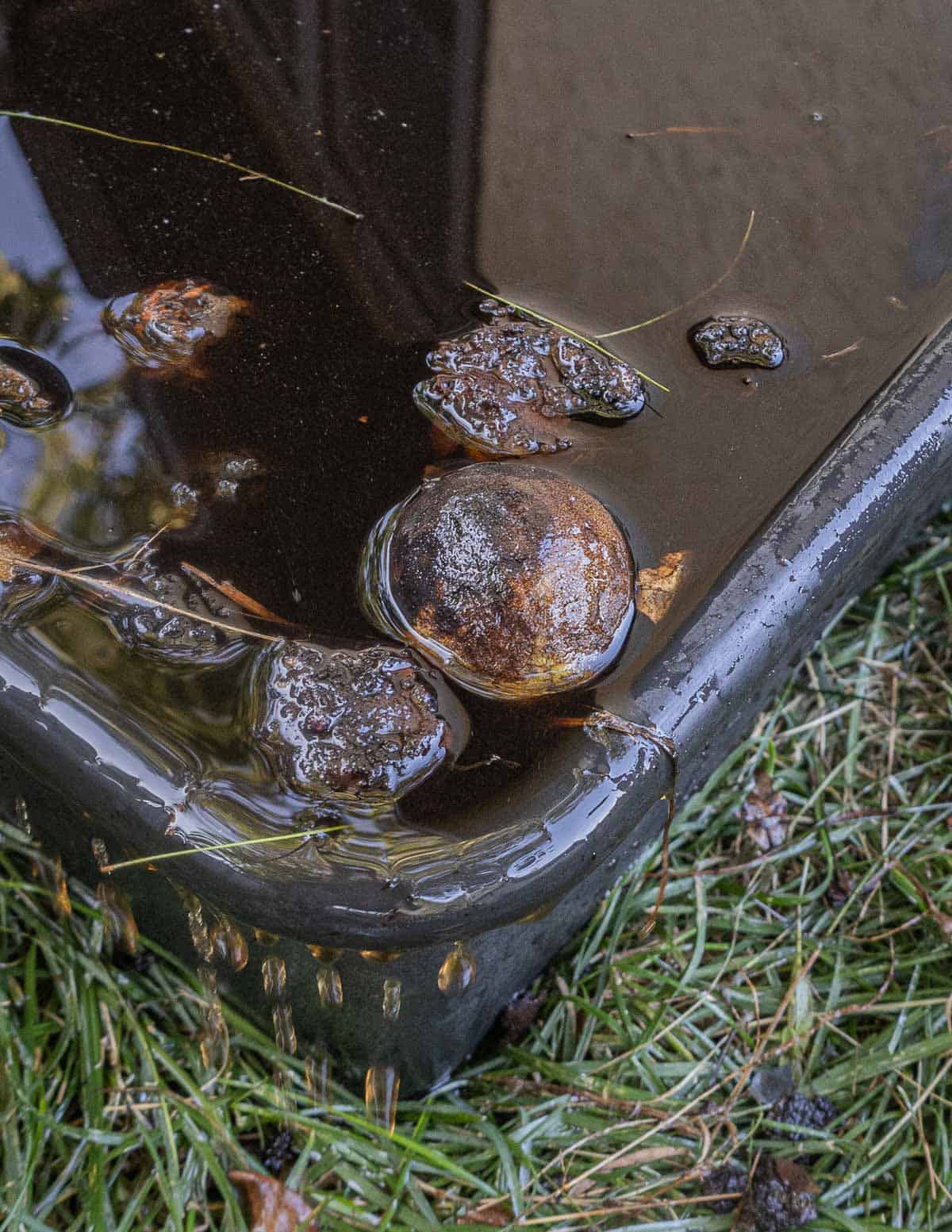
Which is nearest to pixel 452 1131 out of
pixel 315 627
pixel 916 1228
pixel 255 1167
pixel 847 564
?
pixel 255 1167

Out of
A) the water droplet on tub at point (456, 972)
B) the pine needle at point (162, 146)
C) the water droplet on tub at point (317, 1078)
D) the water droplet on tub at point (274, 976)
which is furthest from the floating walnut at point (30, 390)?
the water droplet on tub at point (317, 1078)

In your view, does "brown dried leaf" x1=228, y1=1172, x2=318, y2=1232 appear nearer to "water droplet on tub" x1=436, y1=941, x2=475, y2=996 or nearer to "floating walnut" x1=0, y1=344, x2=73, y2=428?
"water droplet on tub" x1=436, y1=941, x2=475, y2=996

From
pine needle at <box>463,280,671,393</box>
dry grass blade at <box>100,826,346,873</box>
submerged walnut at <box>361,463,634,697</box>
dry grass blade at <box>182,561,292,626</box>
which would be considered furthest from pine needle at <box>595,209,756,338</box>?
dry grass blade at <box>100,826,346,873</box>

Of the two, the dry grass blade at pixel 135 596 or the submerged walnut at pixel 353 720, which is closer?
the submerged walnut at pixel 353 720

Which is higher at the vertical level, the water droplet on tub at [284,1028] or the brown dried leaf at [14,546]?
the brown dried leaf at [14,546]

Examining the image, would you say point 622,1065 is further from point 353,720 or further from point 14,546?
point 14,546

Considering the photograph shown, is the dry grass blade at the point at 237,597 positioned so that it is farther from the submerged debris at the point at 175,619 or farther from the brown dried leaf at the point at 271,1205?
the brown dried leaf at the point at 271,1205

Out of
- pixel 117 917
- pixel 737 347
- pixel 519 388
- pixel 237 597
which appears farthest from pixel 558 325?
pixel 117 917

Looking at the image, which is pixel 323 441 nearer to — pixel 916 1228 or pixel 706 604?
pixel 706 604
